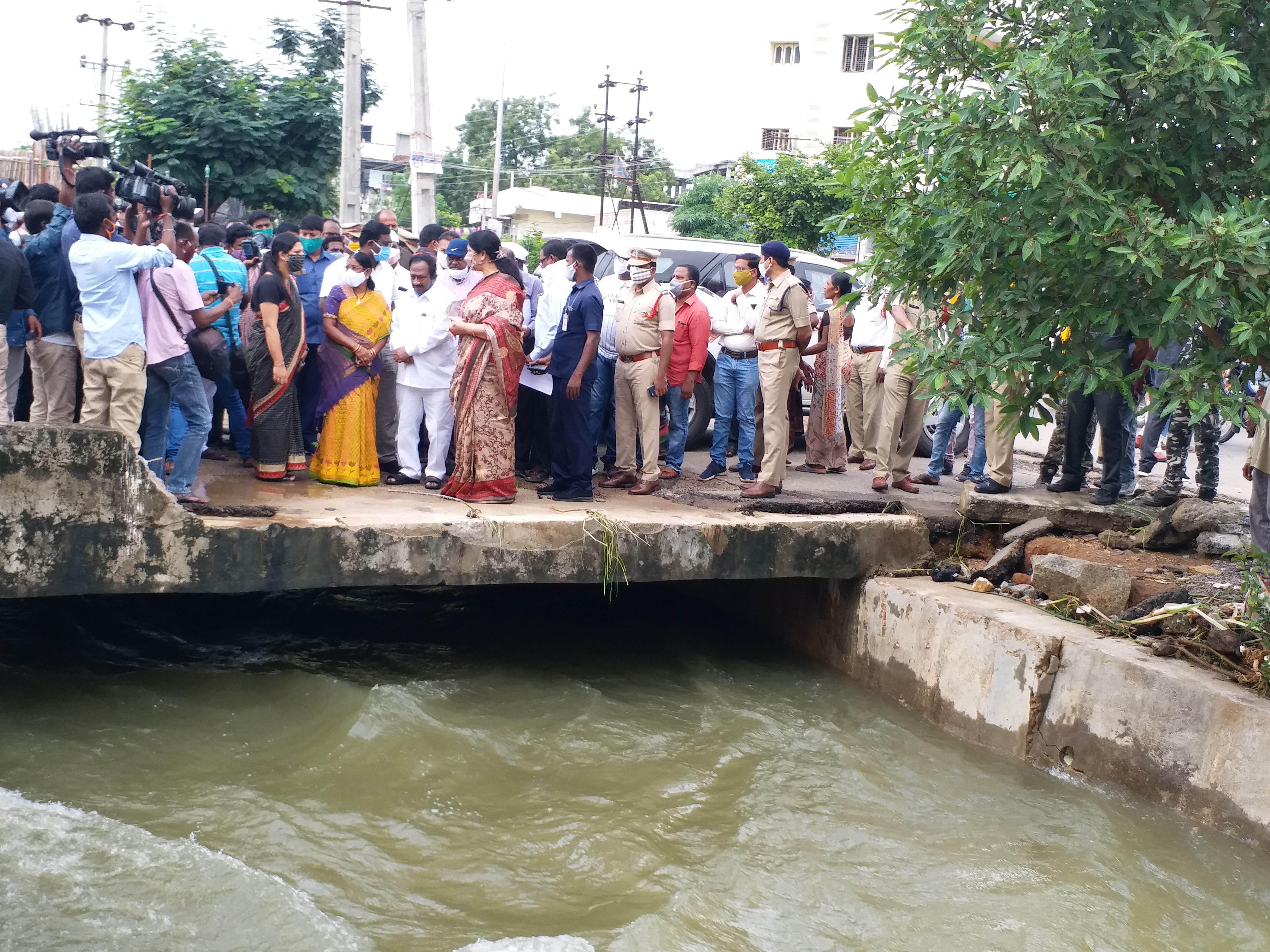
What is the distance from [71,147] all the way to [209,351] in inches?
57.6

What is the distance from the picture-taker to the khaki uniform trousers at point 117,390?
5480 mm

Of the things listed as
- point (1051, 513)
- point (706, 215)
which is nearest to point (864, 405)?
point (1051, 513)

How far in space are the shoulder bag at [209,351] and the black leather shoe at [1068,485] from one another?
17.4 ft

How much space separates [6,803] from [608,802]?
8.02ft

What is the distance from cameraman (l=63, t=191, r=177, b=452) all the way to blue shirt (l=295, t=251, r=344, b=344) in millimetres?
1416

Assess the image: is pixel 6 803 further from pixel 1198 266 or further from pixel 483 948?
pixel 1198 266

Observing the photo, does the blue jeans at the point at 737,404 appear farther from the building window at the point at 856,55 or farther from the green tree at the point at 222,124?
the building window at the point at 856,55

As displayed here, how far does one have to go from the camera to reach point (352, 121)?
13.1 metres

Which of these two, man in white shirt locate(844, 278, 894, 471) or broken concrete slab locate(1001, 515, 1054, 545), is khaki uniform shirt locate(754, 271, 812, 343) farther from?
broken concrete slab locate(1001, 515, 1054, 545)

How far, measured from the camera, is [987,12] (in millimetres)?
4832

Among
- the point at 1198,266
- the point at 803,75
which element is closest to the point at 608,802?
the point at 1198,266

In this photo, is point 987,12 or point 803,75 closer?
point 987,12

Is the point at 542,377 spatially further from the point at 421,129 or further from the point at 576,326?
the point at 421,129

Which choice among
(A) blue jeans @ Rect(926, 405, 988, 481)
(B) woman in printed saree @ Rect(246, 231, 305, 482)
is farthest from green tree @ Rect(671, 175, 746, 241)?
(B) woman in printed saree @ Rect(246, 231, 305, 482)
